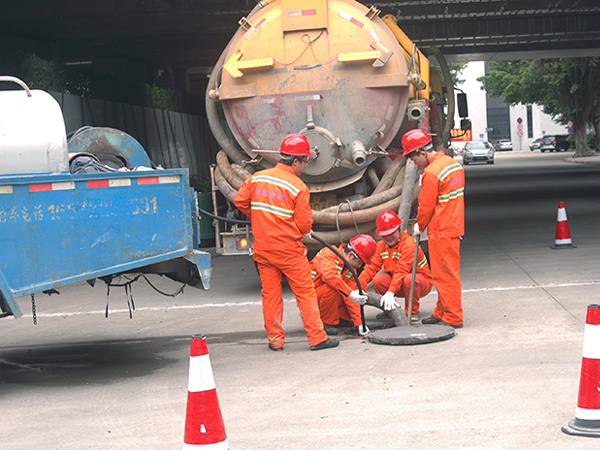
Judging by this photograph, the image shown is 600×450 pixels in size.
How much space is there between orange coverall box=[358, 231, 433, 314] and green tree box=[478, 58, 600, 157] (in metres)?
31.6

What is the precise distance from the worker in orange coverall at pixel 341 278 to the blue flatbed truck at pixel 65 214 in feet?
3.96

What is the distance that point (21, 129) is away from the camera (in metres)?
6.30

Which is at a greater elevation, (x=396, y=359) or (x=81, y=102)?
(x=81, y=102)

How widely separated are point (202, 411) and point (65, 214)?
2445mm

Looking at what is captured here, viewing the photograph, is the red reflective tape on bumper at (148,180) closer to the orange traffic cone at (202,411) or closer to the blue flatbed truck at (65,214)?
the blue flatbed truck at (65,214)

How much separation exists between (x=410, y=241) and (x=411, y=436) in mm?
3487

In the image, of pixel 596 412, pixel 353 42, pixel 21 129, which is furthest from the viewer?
pixel 353 42

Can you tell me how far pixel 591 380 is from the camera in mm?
4285

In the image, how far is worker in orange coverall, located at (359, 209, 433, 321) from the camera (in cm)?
777

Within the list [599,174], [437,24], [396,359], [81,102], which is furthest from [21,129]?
[599,174]

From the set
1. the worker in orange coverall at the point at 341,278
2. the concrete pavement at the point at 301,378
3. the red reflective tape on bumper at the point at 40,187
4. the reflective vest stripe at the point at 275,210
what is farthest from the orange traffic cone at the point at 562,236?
the red reflective tape on bumper at the point at 40,187

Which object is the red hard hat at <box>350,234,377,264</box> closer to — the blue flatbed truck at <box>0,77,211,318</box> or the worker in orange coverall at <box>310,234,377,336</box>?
the worker in orange coverall at <box>310,234,377,336</box>

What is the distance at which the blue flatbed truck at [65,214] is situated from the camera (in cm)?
582

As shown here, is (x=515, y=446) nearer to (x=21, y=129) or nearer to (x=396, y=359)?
(x=396, y=359)
